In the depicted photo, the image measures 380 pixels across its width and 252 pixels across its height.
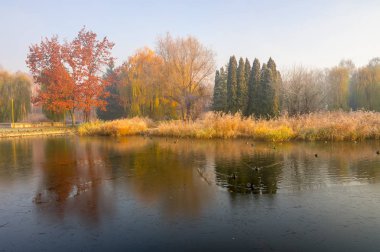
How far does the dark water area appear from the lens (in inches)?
192

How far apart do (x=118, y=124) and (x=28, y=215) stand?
19554 millimetres

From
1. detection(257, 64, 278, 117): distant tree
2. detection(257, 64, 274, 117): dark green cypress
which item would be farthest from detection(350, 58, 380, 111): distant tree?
detection(257, 64, 274, 117): dark green cypress

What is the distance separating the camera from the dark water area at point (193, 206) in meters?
4.88

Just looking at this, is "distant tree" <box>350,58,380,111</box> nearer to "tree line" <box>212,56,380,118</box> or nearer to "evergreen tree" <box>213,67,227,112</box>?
"tree line" <box>212,56,380,118</box>

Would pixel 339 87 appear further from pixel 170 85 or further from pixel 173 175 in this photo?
pixel 173 175

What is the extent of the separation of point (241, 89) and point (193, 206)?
37203 millimetres

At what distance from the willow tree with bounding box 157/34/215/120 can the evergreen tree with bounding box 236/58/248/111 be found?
24.0 feet

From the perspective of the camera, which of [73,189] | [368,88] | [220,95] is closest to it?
[73,189]

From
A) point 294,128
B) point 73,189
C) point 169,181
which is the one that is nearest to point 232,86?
point 294,128

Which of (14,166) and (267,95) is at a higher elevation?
(267,95)

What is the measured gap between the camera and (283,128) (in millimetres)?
19531

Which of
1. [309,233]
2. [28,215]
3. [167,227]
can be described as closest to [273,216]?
[309,233]

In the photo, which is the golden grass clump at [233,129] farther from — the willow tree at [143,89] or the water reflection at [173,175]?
the willow tree at [143,89]

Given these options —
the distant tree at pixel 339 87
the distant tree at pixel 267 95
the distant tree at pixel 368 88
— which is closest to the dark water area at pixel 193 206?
the distant tree at pixel 267 95
